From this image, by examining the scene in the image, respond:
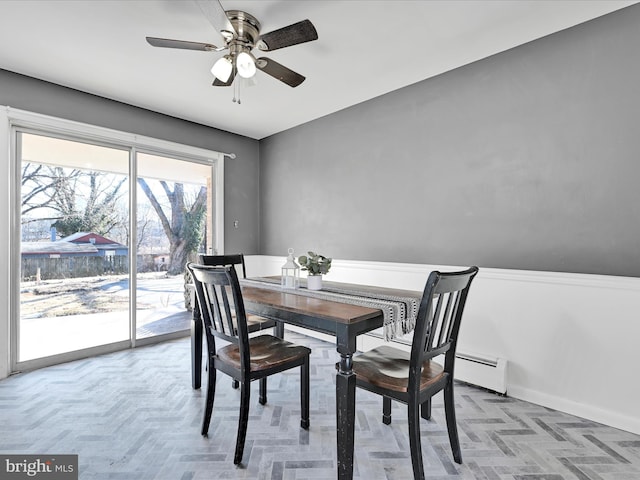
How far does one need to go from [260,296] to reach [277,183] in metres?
2.61

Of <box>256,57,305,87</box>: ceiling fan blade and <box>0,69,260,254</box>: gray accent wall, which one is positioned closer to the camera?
<box>256,57,305,87</box>: ceiling fan blade

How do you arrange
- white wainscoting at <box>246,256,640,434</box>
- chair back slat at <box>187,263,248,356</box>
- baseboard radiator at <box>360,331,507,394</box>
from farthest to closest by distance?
baseboard radiator at <box>360,331,507,394</box>, white wainscoting at <box>246,256,640,434</box>, chair back slat at <box>187,263,248,356</box>

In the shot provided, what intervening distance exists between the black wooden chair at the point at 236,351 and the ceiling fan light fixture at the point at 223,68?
120 centimetres

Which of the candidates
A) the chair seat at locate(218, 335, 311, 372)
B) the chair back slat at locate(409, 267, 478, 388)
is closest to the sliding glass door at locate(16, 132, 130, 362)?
the chair seat at locate(218, 335, 311, 372)

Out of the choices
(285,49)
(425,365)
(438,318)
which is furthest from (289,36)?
(425,365)

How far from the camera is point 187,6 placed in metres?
→ 1.96

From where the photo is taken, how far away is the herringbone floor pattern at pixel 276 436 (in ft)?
5.31

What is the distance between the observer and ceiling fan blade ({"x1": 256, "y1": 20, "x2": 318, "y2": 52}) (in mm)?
1713

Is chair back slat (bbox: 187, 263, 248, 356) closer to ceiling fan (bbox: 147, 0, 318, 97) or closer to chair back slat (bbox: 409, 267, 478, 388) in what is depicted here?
chair back slat (bbox: 409, 267, 478, 388)

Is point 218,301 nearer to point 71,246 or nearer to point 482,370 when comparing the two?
point 482,370

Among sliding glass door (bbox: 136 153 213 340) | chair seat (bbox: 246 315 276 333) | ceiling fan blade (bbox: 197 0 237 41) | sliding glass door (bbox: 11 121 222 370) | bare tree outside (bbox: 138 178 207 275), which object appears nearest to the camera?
ceiling fan blade (bbox: 197 0 237 41)

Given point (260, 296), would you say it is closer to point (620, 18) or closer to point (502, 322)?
point (502, 322)

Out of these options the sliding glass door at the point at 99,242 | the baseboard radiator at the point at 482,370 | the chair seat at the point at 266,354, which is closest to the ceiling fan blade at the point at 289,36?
the chair seat at the point at 266,354

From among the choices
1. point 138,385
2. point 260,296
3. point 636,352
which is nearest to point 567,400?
point 636,352
